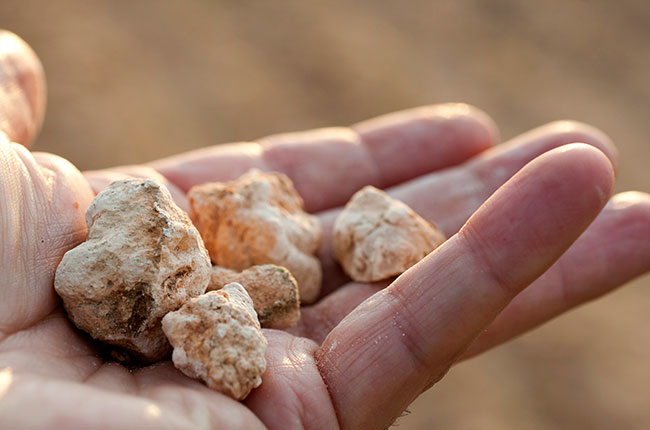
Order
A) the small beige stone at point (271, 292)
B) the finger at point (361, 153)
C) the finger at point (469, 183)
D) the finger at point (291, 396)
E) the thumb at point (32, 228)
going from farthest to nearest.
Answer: the finger at point (361, 153), the finger at point (469, 183), the small beige stone at point (271, 292), the thumb at point (32, 228), the finger at point (291, 396)

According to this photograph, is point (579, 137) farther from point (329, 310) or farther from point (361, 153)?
point (329, 310)

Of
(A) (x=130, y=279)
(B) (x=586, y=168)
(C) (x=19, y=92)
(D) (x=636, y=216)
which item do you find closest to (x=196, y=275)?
(A) (x=130, y=279)

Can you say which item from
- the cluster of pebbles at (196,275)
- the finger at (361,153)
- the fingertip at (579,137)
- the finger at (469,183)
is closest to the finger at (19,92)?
the finger at (361,153)

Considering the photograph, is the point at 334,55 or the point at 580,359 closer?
the point at 580,359

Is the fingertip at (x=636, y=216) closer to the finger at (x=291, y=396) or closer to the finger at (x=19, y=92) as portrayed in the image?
the finger at (x=291, y=396)

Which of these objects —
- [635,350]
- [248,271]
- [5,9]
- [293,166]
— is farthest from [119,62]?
[635,350]

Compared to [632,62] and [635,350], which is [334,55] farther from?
[635,350]

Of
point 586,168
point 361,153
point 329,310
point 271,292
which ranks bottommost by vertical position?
point 329,310
